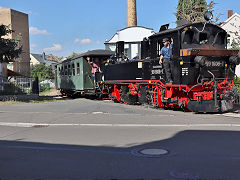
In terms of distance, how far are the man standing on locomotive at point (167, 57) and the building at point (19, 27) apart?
124 ft

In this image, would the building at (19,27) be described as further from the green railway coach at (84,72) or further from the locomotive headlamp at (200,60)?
the locomotive headlamp at (200,60)

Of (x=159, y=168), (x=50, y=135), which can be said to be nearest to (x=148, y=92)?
(x=50, y=135)

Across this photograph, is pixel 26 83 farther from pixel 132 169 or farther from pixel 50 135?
pixel 132 169

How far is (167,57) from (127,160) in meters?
6.01

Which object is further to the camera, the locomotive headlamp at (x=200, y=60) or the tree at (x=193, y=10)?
the tree at (x=193, y=10)

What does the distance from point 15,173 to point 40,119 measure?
17.9 ft

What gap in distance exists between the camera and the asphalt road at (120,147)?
4.21 meters

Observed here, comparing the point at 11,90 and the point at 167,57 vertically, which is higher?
the point at 167,57

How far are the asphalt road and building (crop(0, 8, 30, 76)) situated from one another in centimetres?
3747

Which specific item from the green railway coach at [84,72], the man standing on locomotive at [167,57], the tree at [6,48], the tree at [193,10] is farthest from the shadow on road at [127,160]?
the tree at [193,10]

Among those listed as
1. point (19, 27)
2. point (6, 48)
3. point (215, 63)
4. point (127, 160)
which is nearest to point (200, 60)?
point (215, 63)

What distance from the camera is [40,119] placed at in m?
9.62

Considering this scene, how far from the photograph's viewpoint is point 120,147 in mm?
5734

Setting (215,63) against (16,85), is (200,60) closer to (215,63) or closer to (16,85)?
(215,63)
